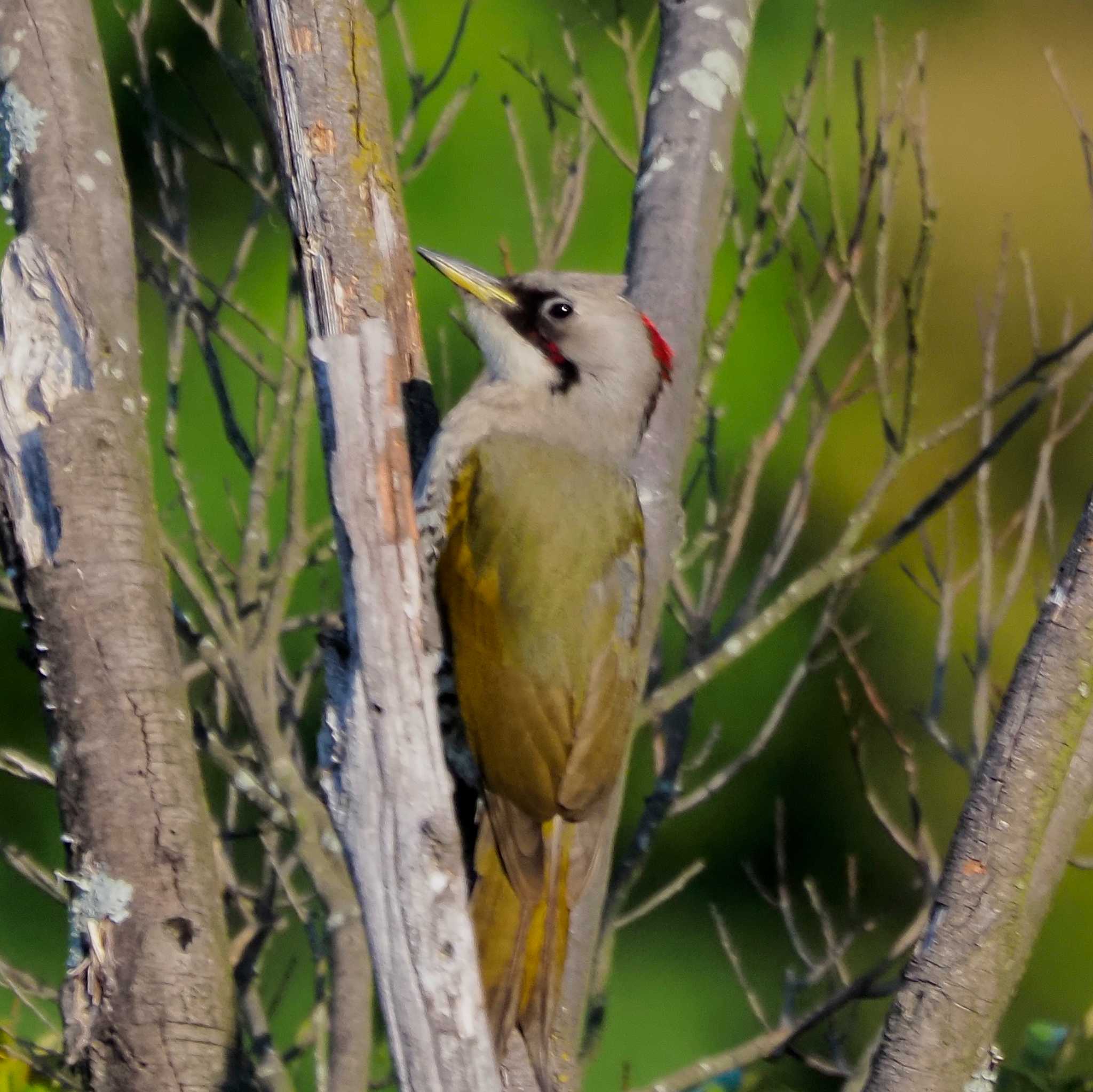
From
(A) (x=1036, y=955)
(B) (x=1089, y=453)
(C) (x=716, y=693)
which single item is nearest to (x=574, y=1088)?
(C) (x=716, y=693)

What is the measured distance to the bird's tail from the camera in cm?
169

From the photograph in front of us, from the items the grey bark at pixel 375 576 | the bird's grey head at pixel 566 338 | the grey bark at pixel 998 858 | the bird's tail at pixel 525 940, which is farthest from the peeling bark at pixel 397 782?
the bird's grey head at pixel 566 338

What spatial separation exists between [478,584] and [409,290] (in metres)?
0.39

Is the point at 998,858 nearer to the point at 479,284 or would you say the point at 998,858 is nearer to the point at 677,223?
the point at 677,223

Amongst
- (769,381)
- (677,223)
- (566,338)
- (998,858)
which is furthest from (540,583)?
(769,381)

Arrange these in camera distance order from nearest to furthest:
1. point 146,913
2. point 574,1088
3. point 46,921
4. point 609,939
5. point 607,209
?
point 146,913, point 574,1088, point 609,939, point 607,209, point 46,921

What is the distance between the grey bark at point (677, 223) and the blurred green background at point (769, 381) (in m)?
1.18

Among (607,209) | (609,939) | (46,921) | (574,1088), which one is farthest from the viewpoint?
(46,921)

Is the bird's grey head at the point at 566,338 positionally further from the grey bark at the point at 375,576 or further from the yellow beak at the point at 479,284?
the grey bark at the point at 375,576

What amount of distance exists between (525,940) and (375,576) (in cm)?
49

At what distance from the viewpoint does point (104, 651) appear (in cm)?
167

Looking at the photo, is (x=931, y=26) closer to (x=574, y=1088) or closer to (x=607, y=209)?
(x=607, y=209)

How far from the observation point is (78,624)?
168cm

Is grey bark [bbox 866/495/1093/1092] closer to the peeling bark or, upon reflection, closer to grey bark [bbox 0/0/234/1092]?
the peeling bark
